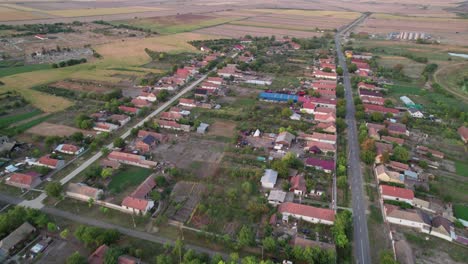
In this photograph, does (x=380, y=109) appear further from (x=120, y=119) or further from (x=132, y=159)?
(x=120, y=119)

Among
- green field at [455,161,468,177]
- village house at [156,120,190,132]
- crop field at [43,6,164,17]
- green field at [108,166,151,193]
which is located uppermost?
crop field at [43,6,164,17]

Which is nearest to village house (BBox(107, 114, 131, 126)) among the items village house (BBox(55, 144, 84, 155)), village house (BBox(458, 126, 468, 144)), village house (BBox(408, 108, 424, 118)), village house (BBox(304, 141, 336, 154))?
village house (BBox(55, 144, 84, 155))

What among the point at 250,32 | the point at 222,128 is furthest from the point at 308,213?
the point at 250,32


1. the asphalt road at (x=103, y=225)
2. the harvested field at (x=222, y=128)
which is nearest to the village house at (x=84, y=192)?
the asphalt road at (x=103, y=225)

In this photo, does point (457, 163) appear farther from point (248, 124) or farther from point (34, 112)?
point (34, 112)

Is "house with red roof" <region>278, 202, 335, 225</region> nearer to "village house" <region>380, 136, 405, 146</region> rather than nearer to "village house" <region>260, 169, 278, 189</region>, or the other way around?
"village house" <region>260, 169, 278, 189</region>

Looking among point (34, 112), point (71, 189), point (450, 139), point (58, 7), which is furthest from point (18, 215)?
point (58, 7)
